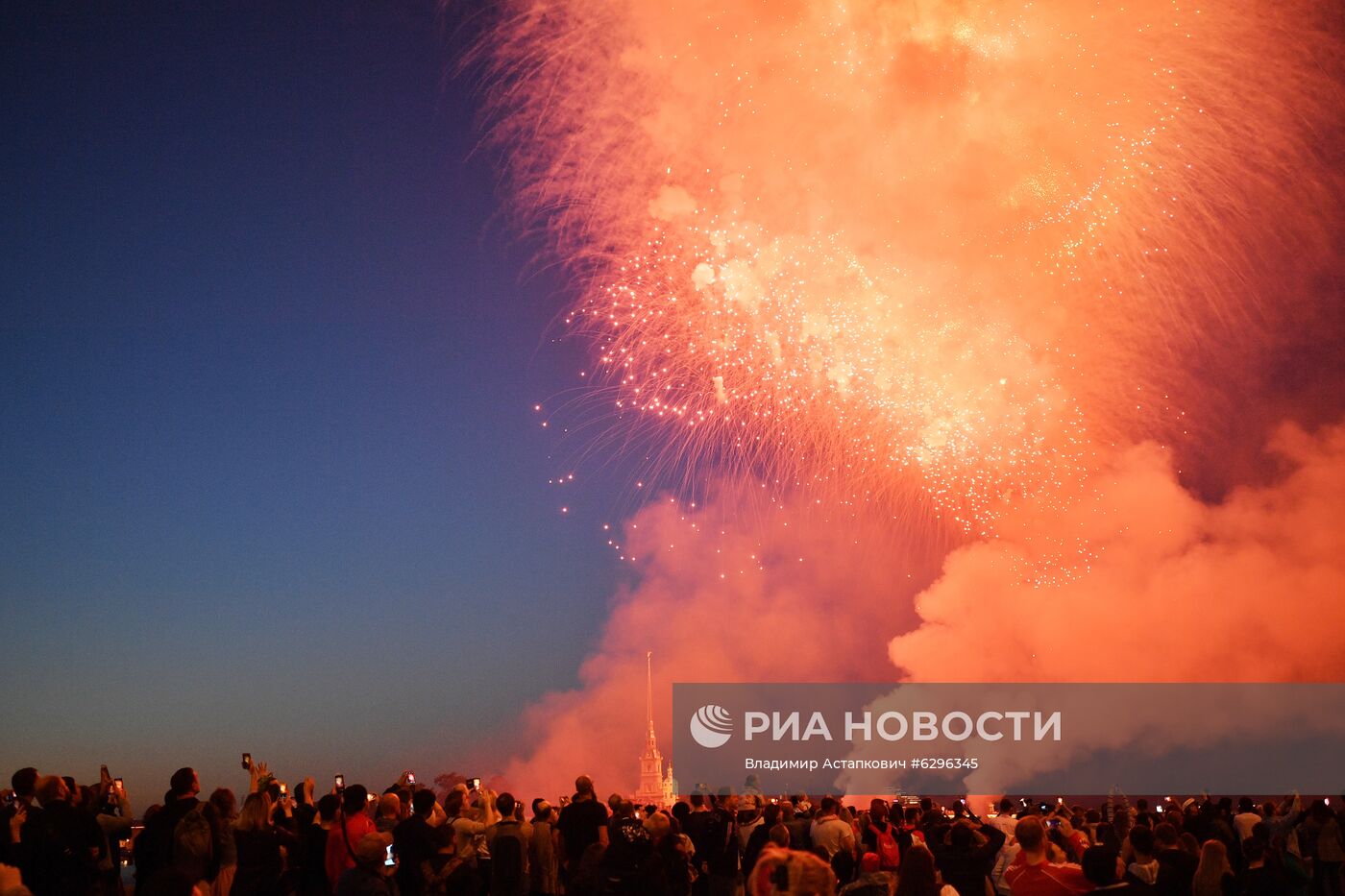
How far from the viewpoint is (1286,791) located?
92.2 feet

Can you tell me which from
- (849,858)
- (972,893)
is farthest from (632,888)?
(849,858)

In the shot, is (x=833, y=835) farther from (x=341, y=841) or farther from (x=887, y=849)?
(x=341, y=841)

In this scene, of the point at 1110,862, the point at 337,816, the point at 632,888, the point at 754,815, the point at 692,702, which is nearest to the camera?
the point at 1110,862

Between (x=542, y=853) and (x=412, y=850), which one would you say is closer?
(x=412, y=850)

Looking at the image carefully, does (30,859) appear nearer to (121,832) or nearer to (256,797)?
(121,832)

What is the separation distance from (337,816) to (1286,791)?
89.2 feet

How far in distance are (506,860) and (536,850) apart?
846 mm

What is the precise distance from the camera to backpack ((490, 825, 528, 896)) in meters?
10.6

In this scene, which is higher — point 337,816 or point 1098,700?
point 1098,700

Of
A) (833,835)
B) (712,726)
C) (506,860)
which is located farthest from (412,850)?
(712,726)

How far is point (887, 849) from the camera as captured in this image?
10.4 metres

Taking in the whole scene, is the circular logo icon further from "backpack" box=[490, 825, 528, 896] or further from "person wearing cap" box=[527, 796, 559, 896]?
"backpack" box=[490, 825, 528, 896]

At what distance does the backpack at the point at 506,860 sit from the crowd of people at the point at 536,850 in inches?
0.7

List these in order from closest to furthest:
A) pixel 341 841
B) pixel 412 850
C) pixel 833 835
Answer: pixel 341 841 < pixel 412 850 < pixel 833 835
